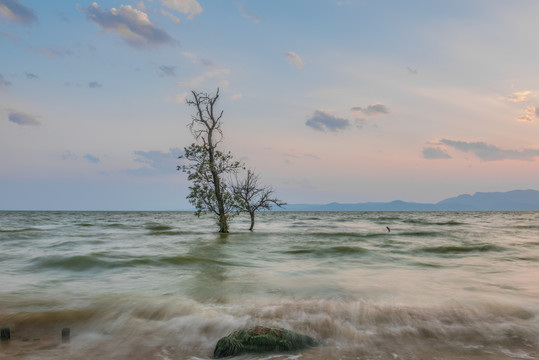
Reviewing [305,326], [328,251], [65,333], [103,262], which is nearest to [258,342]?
[305,326]

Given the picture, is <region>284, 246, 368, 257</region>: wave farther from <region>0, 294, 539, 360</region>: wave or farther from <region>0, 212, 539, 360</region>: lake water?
<region>0, 294, 539, 360</region>: wave

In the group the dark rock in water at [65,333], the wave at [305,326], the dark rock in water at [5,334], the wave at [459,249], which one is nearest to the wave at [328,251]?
the wave at [459,249]

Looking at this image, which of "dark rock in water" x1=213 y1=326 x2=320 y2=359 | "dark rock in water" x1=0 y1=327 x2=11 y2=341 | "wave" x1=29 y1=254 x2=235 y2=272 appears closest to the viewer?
"dark rock in water" x1=213 y1=326 x2=320 y2=359

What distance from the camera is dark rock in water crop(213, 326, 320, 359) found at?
5488mm

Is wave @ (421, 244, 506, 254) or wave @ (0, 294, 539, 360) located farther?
wave @ (421, 244, 506, 254)

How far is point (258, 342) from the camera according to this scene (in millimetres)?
5566

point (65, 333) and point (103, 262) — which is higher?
point (65, 333)

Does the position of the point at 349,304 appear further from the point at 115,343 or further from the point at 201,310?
the point at 115,343

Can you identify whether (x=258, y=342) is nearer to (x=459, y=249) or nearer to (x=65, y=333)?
(x=65, y=333)

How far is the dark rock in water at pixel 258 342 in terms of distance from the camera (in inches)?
216

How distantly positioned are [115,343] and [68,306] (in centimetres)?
314

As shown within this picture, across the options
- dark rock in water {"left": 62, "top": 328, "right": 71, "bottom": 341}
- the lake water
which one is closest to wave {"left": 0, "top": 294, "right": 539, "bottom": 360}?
the lake water

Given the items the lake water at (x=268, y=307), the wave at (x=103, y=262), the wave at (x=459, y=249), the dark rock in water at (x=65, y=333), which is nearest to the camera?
the lake water at (x=268, y=307)

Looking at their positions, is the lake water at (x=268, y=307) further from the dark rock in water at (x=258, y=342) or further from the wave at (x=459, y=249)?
the wave at (x=459, y=249)
